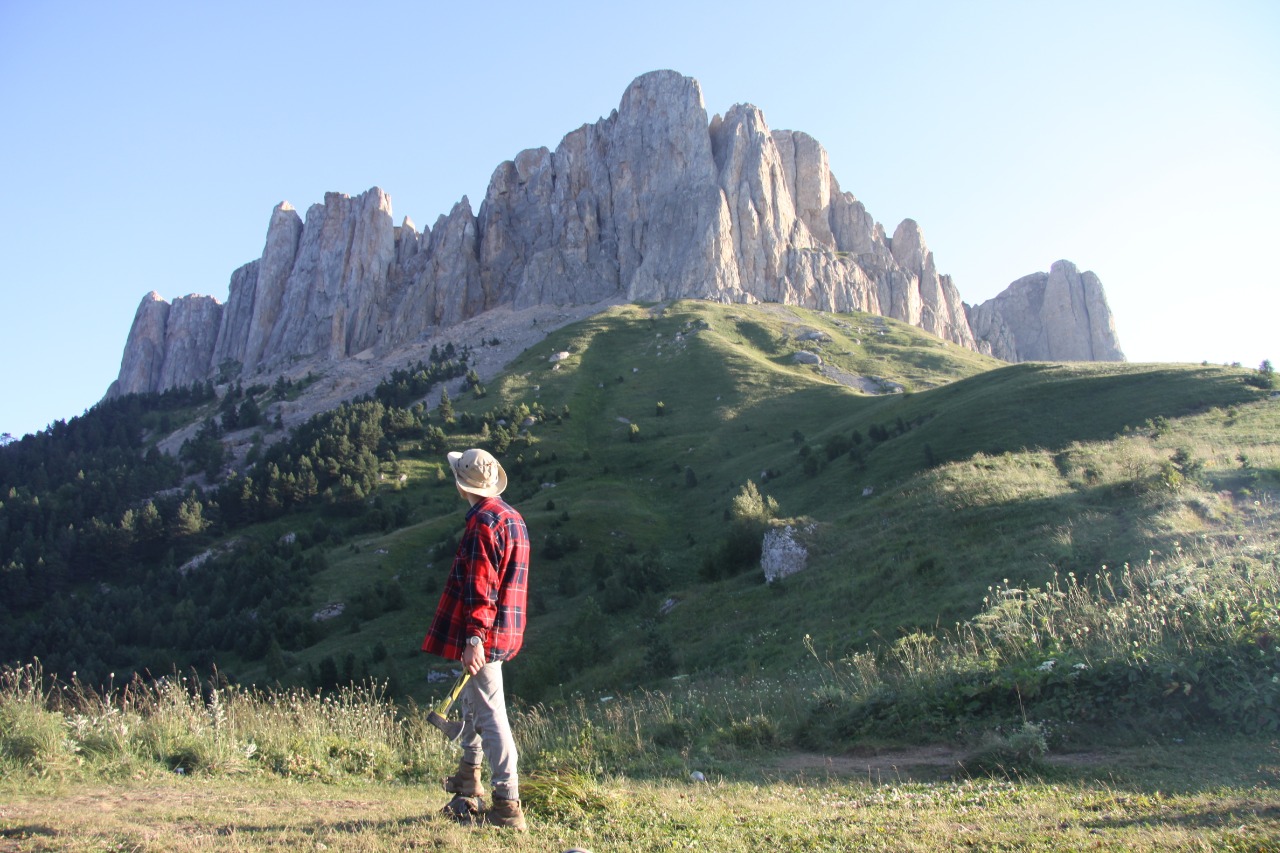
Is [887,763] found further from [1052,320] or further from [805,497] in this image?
[1052,320]

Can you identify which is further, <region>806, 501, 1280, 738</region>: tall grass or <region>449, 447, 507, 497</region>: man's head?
<region>806, 501, 1280, 738</region>: tall grass

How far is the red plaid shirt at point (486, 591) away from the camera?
20.4ft

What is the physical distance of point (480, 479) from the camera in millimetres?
6738

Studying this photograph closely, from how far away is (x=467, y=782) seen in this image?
629cm

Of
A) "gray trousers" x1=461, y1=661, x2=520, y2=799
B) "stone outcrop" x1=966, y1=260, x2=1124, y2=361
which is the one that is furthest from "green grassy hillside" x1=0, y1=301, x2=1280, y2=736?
"stone outcrop" x1=966, y1=260, x2=1124, y2=361

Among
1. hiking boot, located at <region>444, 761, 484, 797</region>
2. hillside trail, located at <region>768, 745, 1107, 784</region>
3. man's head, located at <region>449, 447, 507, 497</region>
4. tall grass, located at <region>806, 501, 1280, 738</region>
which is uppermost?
man's head, located at <region>449, 447, 507, 497</region>

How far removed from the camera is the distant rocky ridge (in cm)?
13762

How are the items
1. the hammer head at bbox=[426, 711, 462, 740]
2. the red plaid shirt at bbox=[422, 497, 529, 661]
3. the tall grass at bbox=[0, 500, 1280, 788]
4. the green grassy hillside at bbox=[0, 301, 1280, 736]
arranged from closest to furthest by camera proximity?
the red plaid shirt at bbox=[422, 497, 529, 661]
the hammer head at bbox=[426, 711, 462, 740]
the tall grass at bbox=[0, 500, 1280, 788]
the green grassy hillside at bbox=[0, 301, 1280, 736]

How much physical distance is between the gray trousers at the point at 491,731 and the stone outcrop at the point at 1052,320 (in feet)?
588

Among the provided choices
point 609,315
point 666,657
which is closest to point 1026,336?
point 609,315

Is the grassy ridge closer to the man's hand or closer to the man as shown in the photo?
the man

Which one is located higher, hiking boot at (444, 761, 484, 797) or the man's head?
the man's head

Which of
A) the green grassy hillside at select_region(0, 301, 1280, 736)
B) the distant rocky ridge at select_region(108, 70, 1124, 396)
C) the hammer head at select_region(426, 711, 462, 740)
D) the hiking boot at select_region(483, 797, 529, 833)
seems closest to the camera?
the hiking boot at select_region(483, 797, 529, 833)

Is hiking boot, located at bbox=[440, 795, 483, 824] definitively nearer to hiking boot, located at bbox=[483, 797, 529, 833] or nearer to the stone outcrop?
hiking boot, located at bbox=[483, 797, 529, 833]
